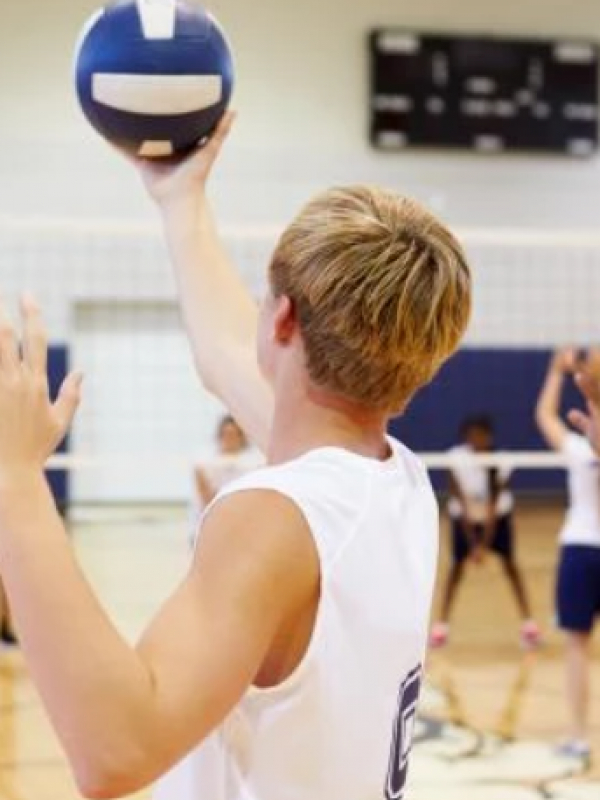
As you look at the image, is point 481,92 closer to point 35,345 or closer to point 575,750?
point 575,750

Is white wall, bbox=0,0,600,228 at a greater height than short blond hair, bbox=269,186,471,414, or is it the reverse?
short blond hair, bbox=269,186,471,414

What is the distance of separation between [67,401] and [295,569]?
0.25 metres

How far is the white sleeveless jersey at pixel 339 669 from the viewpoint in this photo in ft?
4.34

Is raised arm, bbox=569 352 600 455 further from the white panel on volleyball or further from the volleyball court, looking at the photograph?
the white panel on volleyball

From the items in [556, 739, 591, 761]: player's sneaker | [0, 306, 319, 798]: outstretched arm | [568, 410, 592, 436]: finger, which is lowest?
[556, 739, 591, 761]: player's sneaker

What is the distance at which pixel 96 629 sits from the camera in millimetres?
1163

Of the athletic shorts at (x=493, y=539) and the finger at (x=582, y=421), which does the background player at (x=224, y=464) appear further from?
the finger at (x=582, y=421)

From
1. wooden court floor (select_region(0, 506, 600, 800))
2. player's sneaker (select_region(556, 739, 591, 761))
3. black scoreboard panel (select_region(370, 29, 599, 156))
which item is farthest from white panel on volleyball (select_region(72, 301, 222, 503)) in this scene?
player's sneaker (select_region(556, 739, 591, 761))

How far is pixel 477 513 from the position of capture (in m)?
8.13

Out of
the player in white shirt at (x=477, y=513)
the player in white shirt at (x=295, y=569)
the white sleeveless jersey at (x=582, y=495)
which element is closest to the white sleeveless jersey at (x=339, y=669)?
the player in white shirt at (x=295, y=569)

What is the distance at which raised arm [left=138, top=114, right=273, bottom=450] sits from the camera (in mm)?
1948

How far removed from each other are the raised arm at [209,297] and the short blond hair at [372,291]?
0.50 meters

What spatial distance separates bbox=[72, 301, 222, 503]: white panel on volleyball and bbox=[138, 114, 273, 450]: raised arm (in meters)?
9.96

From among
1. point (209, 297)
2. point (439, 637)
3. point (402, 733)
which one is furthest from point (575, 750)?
point (402, 733)
